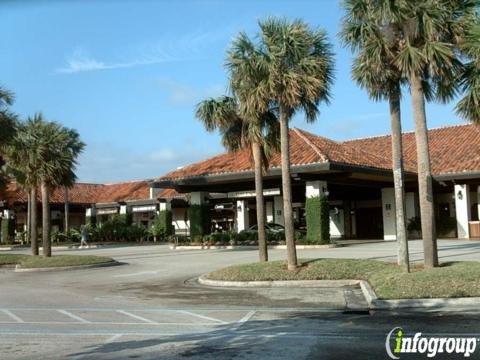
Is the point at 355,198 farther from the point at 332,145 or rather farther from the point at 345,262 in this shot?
the point at 345,262

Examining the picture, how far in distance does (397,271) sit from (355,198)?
27.5 m

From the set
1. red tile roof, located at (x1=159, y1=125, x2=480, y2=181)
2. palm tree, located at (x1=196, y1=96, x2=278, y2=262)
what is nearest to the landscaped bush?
red tile roof, located at (x1=159, y1=125, x2=480, y2=181)

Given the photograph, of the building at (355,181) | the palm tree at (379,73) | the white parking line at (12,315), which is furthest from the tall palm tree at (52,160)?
the palm tree at (379,73)

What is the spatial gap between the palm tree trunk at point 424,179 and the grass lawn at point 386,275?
0.50 m

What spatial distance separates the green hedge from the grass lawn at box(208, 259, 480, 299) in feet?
43.0

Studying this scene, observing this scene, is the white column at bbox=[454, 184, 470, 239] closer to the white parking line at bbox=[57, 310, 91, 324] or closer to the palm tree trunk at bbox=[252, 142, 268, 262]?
the palm tree trunk at bbox=[252, 142, 268, 262]

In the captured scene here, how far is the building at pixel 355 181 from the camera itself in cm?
3247

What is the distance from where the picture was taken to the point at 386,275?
1506 centimetres

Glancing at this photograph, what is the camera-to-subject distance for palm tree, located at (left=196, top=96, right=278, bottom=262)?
64.5 ft

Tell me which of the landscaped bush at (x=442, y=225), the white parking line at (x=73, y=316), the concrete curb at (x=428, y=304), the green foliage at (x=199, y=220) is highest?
the green foliage at (x=199, y=220)

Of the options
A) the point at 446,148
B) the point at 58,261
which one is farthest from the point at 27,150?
the point at 446,148

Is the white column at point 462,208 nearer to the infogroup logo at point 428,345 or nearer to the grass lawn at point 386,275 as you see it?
the grass lawn at point 386,275

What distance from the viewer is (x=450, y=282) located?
42.5 ft

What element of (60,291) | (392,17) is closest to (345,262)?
(392,17)
